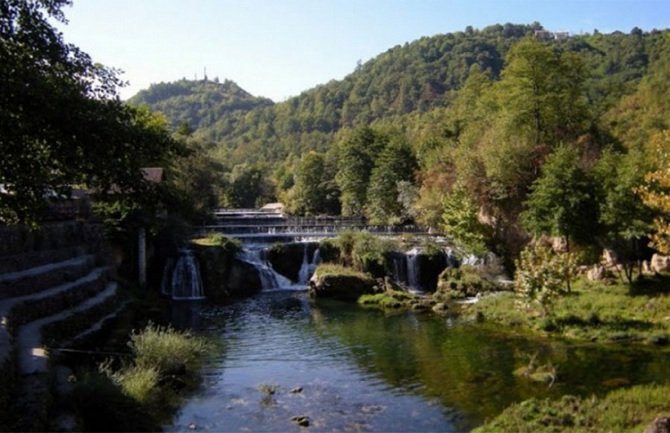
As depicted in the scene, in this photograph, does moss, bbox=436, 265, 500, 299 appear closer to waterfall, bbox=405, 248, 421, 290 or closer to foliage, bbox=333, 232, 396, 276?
waterfall, bbox=405, 248, 421, 290

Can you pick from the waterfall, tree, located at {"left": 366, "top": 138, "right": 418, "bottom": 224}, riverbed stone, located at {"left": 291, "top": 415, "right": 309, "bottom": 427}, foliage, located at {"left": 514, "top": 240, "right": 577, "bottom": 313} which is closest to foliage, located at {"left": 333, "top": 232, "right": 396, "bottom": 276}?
the waterfall

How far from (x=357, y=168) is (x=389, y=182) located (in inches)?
363

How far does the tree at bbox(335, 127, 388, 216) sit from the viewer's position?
2798 inches

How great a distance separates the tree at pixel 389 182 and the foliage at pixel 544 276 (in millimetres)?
30953

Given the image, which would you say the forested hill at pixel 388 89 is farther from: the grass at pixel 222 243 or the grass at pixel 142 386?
the grass at pixel 142 386

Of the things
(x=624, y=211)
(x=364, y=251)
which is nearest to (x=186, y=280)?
(x=364, y=251)

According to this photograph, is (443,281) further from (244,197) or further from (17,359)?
(244,197)

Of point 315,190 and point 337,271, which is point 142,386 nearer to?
point 337,271

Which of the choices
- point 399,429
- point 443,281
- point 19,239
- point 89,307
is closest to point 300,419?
point 399,429

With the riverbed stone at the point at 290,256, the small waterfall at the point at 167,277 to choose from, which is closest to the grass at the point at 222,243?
the riverbed stone at the point at 290,256

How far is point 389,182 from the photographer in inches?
2507

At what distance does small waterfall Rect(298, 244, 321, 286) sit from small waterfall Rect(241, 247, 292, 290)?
93 cm

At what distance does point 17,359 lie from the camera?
15.9 metres

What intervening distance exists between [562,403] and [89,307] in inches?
737
